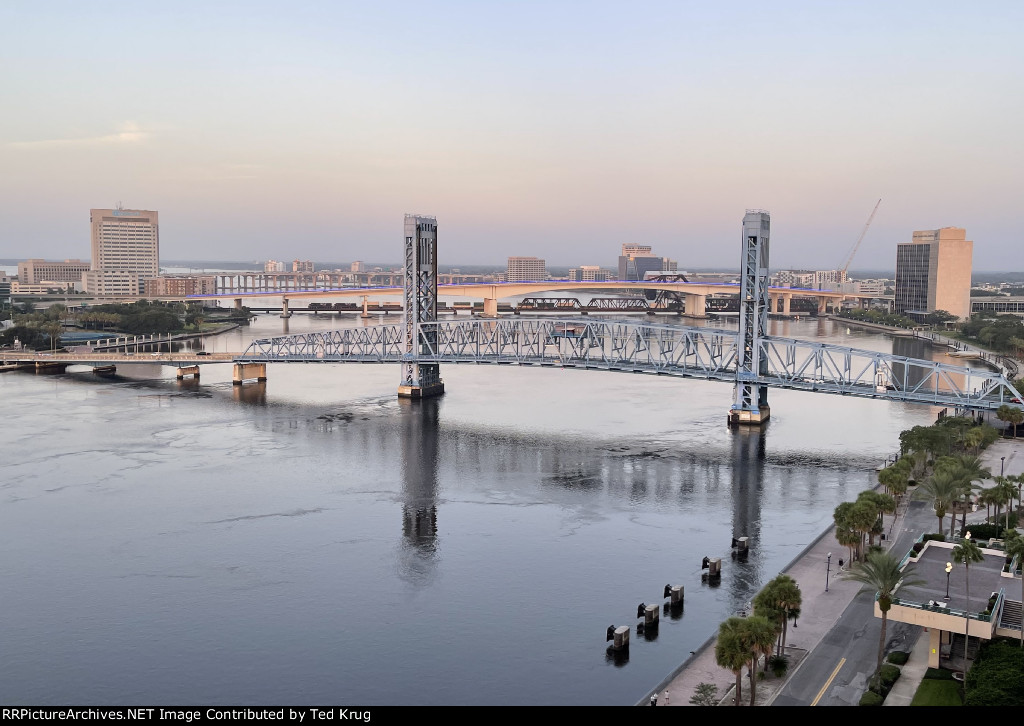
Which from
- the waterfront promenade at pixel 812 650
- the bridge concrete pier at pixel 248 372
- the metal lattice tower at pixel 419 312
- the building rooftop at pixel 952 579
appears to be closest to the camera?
the waterfront promenade at pixel 812 650

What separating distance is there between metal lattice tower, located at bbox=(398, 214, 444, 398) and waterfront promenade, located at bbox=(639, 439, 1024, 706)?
38.1 m

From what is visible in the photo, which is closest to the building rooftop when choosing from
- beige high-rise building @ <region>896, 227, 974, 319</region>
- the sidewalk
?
the sidewalk

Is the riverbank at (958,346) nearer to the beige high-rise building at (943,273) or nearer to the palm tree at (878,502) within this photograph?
the beige high-rise building at (943,273)

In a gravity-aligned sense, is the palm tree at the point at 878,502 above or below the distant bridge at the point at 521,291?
below

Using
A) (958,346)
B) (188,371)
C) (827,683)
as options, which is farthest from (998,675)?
(958,346)

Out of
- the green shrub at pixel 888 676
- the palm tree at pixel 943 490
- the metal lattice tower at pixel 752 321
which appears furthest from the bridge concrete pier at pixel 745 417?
the green shrub at pixel 888 676

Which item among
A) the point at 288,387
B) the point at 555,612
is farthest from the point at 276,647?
the point at 288,387

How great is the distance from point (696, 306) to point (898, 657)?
132 m

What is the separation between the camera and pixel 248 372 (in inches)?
2862

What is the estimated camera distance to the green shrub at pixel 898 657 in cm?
2105

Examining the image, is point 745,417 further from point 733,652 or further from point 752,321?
point 733,652

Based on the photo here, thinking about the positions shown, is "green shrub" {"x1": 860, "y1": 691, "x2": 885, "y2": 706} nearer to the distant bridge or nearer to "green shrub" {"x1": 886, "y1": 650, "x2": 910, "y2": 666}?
"green shrub" {"x1": 886, "y1": 650, "x2": 910, "y2": 666}

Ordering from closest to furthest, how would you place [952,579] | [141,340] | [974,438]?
[952,579]
[974,438]
[141,340]

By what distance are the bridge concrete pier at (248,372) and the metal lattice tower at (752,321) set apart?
37.5m
